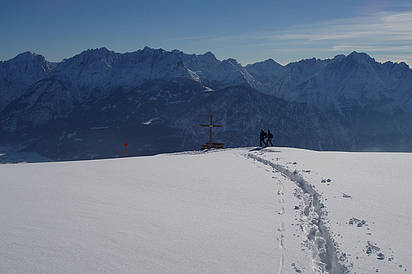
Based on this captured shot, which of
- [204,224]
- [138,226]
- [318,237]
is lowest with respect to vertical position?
[318,237]

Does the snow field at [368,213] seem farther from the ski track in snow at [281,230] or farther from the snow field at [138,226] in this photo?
the snow field at [138,226]

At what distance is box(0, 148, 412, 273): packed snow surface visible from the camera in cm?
780

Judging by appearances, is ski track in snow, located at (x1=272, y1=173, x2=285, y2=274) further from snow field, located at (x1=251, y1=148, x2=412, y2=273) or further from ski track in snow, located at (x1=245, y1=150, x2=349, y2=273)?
snow field, located at (x1=251, y1=148, x2=412, y2=273)

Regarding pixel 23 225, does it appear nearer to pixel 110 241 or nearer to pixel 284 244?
pixel 110 241

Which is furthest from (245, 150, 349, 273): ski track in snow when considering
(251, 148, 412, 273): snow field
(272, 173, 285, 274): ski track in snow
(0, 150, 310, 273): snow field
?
(0, 150, 310, 273): snow field

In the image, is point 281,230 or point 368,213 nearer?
point 281,230

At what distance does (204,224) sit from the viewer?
1055 centimetres

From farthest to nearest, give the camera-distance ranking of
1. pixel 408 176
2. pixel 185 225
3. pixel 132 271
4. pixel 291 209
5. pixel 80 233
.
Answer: pixel 408 176 < pixel 291 209 < pixel 185 225 < pixel 80 233 < pixel 132 271

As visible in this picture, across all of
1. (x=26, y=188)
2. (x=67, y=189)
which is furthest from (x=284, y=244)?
(x=26, y=188)

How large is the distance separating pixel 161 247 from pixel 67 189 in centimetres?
774

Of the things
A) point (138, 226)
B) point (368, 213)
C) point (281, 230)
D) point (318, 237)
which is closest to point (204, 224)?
point (138, 226)

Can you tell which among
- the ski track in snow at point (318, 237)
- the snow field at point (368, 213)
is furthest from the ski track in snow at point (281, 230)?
the snow field at point (368, 213)

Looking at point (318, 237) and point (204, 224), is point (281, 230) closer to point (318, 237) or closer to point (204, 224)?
point (318, 237)

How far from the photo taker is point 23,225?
949cm
